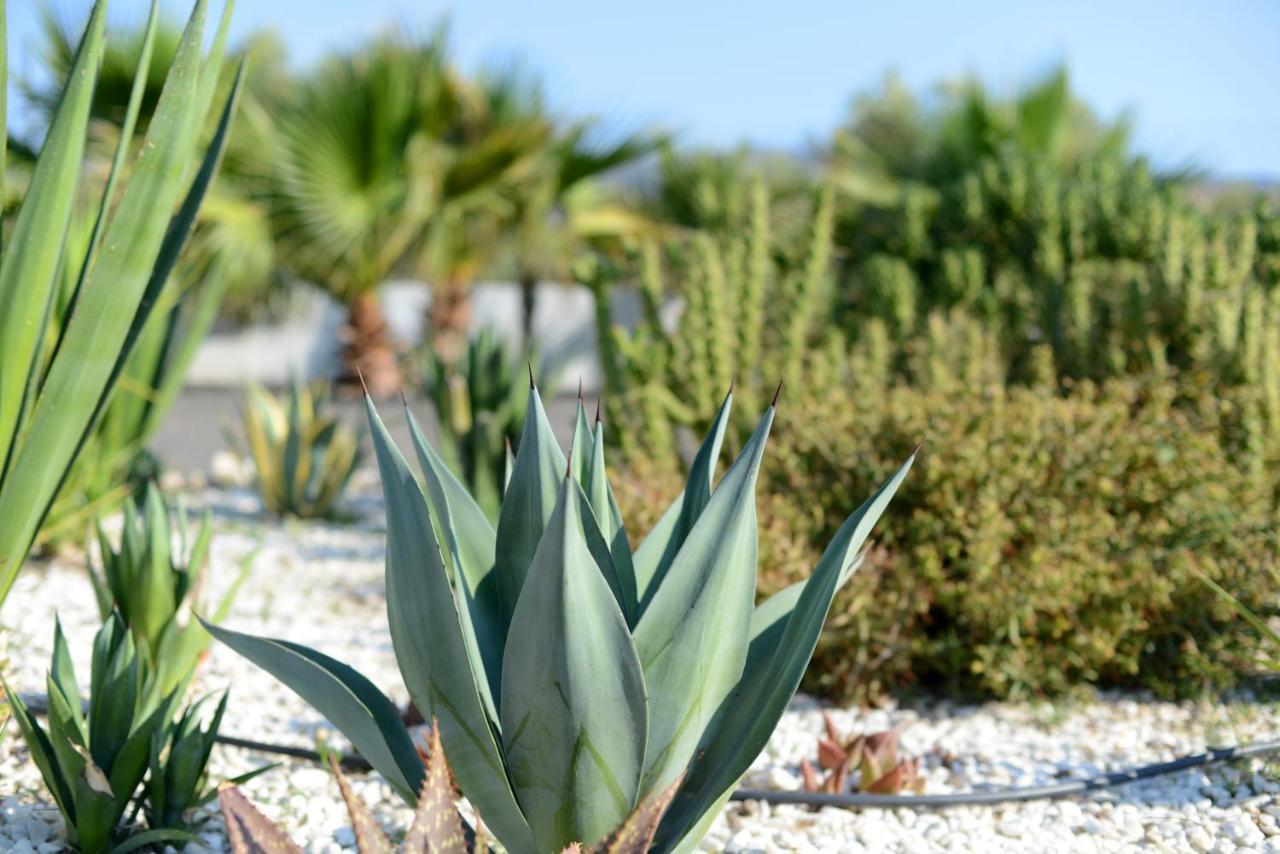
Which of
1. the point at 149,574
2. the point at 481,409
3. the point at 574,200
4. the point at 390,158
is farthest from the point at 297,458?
the point at 574,200

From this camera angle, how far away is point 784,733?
8.81ft

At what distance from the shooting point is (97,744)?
1.84m

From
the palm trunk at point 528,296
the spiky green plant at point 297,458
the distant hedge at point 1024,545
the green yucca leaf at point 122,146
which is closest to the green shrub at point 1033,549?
the distant hedge at point 1024,545

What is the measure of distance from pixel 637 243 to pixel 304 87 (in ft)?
18.2

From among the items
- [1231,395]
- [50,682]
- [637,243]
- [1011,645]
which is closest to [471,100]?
[637,243]

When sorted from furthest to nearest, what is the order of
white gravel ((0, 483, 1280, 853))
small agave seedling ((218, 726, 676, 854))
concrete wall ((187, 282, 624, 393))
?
concrete wall ((187, 282, 624, 393)) < white gravel ((0, 483, 1280, 853)) < small agave seedling ((218, 726, 676, 854))

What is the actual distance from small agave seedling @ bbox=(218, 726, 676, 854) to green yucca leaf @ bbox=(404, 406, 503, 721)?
0.25 meters

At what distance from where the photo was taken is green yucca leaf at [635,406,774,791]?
1460 mm

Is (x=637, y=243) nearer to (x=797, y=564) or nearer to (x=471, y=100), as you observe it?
(x=797, y=564)

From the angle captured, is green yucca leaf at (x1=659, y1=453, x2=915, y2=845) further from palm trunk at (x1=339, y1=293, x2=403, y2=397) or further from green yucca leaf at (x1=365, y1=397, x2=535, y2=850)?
palm trunk at (x1=339, y1=293, x2=403, y2=397)

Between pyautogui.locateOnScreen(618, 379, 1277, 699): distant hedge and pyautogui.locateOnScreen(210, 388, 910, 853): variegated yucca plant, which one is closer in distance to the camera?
pyautogui.locateOnScreen(210, 388, 910, 853): variegated yucca plant

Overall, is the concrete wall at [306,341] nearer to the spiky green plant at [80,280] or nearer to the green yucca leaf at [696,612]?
the spiky green plant at [80,280]

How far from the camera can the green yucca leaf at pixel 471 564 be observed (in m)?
1.51

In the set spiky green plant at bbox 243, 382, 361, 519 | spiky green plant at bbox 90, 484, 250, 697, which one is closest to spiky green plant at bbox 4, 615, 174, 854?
spiky green plant at bbox 90, 484, 250, 697
